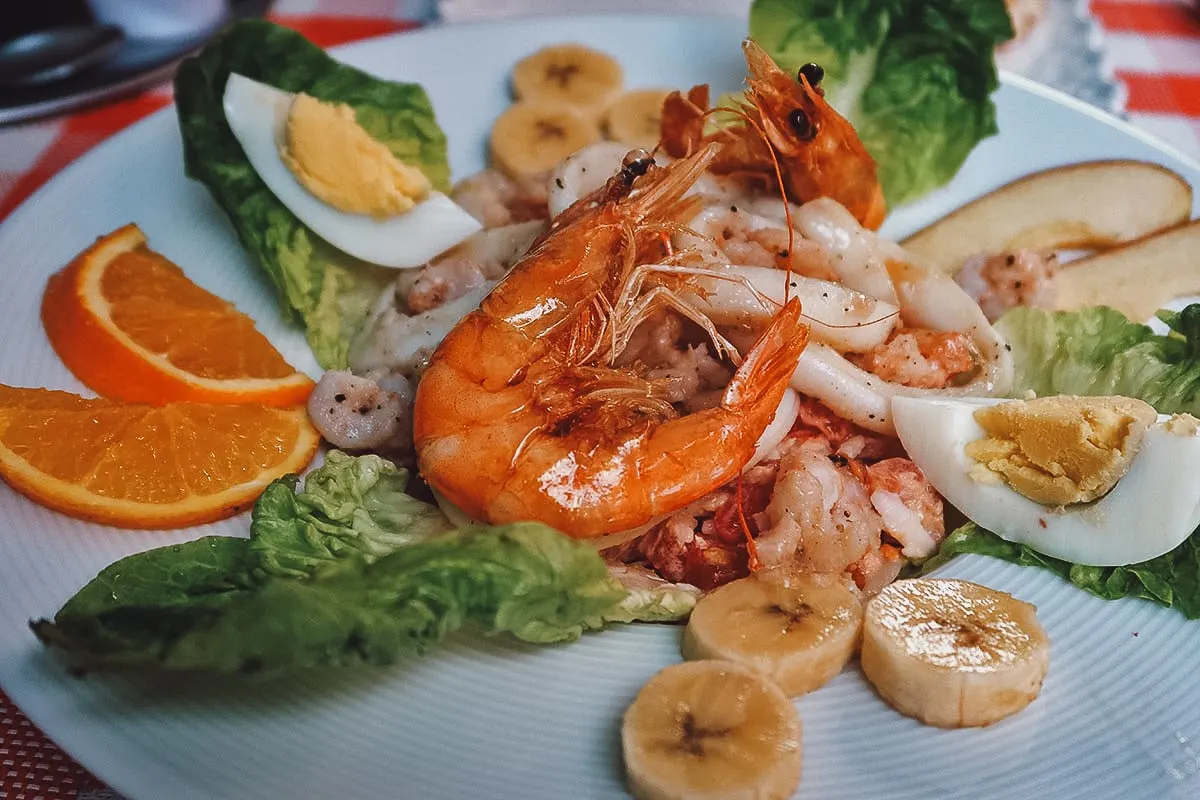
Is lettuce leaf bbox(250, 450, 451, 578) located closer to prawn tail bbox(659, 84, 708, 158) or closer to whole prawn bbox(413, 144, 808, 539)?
whole prawn bbox(413, 144, 808, 539)

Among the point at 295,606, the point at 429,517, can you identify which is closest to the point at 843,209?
the point at 429,517

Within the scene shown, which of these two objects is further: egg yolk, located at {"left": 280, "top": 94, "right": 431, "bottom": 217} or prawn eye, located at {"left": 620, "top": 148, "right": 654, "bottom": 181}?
egg yolk, located at {"left": 280, "top": 94, "right": 431, "bottom": 217}

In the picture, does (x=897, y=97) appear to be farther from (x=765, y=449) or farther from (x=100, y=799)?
(x=100, y=799)

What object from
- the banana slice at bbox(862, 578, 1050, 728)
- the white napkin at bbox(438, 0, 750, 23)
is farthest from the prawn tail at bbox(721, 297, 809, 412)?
the white napkin at bbox(438, 0, 750, 23)

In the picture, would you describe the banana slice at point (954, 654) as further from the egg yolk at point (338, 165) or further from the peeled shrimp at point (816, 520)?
the egg yolk at point (338, 165)

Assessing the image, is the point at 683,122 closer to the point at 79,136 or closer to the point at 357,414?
the point at 357,414

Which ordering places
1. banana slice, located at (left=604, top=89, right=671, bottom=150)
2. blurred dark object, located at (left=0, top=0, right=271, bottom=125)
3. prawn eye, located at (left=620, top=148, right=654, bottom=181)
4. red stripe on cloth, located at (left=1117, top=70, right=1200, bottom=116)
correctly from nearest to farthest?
1. prawn eye, located at (left=620, top=148, right=654, bottom=181)
2. banana slice, located at (left=604, top=89, right=671, bottom=150)
3. blurred dark object, located at (left=0, top=0, right=271, bottom=125)
4. red stripe on cloth, located at (left=1117, top=70, right=1200, bottom=116)

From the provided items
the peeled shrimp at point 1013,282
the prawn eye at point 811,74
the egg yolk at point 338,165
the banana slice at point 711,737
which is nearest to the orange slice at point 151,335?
the egg yolk at point 338,165
